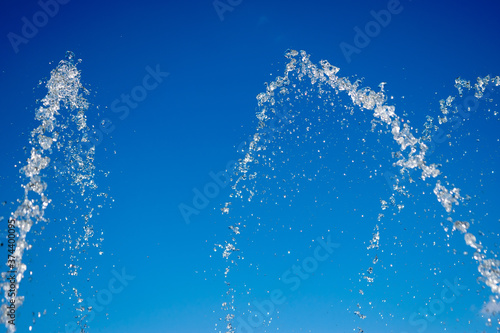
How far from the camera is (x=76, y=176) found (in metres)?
17.0

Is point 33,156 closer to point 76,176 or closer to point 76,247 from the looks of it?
point 76,176

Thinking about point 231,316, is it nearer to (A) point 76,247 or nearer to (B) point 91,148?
(A) point 76,247

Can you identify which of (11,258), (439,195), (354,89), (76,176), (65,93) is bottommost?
(439,195)

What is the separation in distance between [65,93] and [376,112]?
13.1 m

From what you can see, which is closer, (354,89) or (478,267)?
(478,267)

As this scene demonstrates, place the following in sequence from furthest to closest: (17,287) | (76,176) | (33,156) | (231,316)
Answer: (231,316)
(76,176)
(33,156)
(17,287)

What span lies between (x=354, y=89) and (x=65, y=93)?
12225mm

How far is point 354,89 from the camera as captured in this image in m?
18.7

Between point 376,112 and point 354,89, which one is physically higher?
point 354,89

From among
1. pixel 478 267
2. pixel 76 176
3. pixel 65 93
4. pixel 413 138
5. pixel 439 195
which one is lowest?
pixel 478 267

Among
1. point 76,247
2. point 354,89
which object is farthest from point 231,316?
point 354,89

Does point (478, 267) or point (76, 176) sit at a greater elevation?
point (76, 176)

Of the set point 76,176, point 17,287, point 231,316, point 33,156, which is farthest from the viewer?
point 231,316

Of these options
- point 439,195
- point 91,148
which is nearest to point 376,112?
point 439,195
